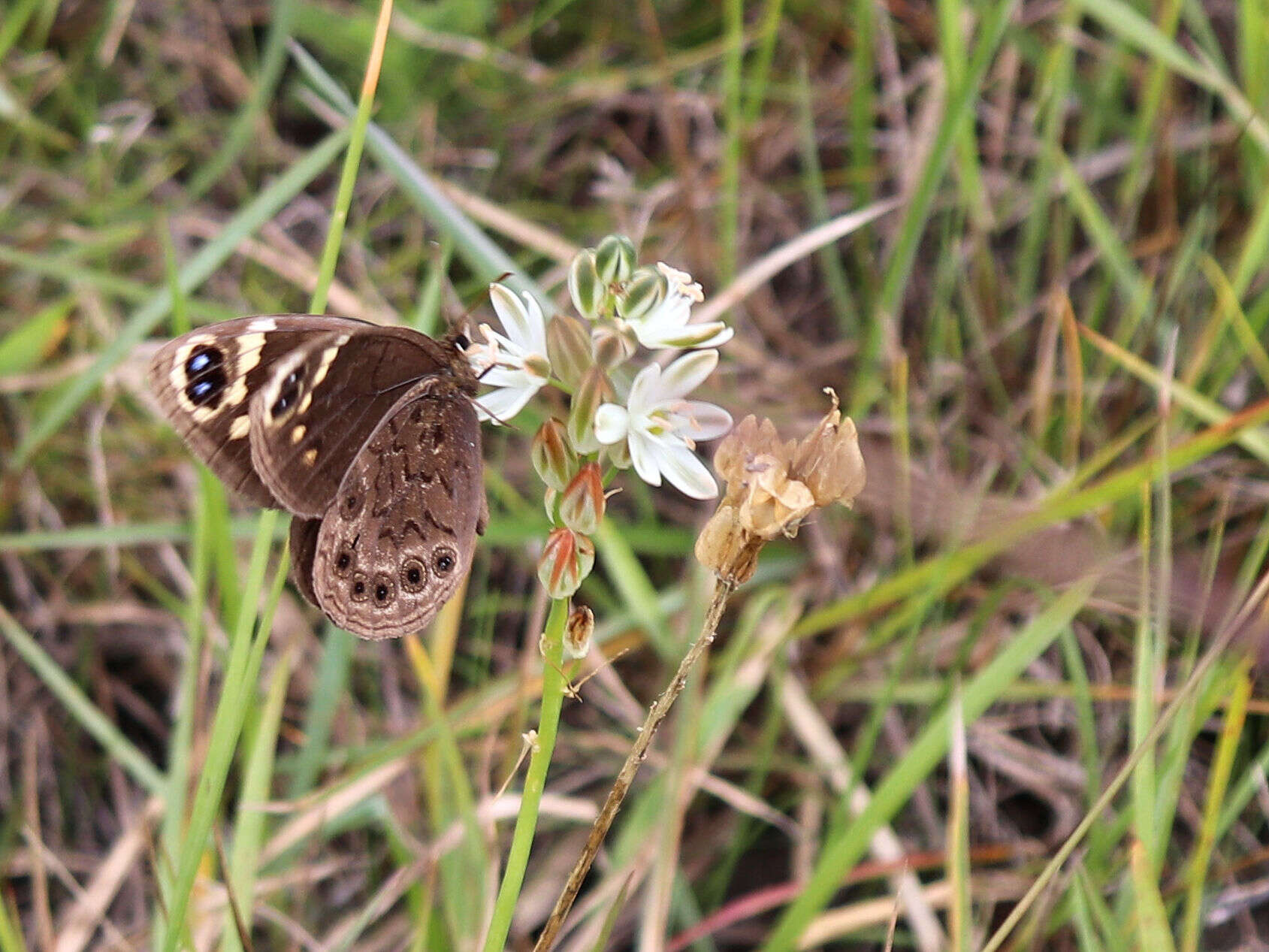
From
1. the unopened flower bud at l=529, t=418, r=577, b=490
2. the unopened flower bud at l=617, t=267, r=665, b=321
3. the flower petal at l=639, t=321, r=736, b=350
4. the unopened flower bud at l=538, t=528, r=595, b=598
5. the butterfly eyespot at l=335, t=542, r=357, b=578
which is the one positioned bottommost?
the butterfly eyespot at l=335, t=542, r=357, b=578

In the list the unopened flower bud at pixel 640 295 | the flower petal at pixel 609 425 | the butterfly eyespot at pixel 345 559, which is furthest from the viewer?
the butterfly eyespot at pixel 345 559

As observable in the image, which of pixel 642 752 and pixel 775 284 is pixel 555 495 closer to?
pixel 642 752

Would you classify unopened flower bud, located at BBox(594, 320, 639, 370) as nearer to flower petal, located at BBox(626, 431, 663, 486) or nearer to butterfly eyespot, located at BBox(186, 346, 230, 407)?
flower petal, located at BBox(626, 431, 663, 486)

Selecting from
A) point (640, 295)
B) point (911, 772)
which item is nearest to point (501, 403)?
point (640, 295)

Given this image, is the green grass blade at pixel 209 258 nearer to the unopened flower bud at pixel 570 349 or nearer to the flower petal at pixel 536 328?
the flower petal at pixel 536 328

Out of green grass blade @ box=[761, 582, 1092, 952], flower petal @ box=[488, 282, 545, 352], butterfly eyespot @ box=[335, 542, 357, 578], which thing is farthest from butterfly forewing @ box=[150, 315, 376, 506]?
green grass blade @ box=[761, 582, 1092, 952]

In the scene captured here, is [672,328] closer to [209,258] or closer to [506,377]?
[506,377]

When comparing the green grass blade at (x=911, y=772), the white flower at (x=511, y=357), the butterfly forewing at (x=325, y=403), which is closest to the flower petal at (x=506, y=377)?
the white flower at (x=511, y=357)
